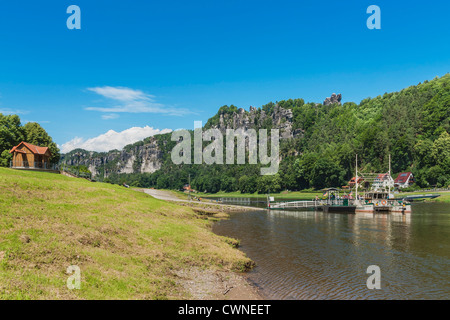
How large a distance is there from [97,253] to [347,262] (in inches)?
780

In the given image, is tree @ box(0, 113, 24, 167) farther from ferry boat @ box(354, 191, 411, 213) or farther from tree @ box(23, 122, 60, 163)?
ferry boat @ box(354, 191, 411, 213)

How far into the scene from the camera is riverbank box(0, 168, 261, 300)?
1190cm

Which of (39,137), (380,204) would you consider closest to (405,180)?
(380,204)

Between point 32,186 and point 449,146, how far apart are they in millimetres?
155986

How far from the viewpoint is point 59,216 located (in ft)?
66.0

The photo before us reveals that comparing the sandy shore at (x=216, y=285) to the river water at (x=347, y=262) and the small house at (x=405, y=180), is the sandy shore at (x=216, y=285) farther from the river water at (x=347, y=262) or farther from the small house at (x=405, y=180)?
the small house at (x=405, y=180)

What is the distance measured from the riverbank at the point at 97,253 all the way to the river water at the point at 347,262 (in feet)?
9.64

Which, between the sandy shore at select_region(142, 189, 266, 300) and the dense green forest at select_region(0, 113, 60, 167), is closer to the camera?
the sandy shore at select_region(142, 189, 266, 300)

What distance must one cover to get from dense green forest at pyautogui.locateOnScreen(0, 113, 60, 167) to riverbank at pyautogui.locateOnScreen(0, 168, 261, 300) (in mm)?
54148

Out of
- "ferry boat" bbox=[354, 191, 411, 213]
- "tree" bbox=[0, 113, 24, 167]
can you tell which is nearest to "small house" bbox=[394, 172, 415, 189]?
"ferry boat" bbox=[354, 191, 411, 213]

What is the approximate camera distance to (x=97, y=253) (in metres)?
16.1
